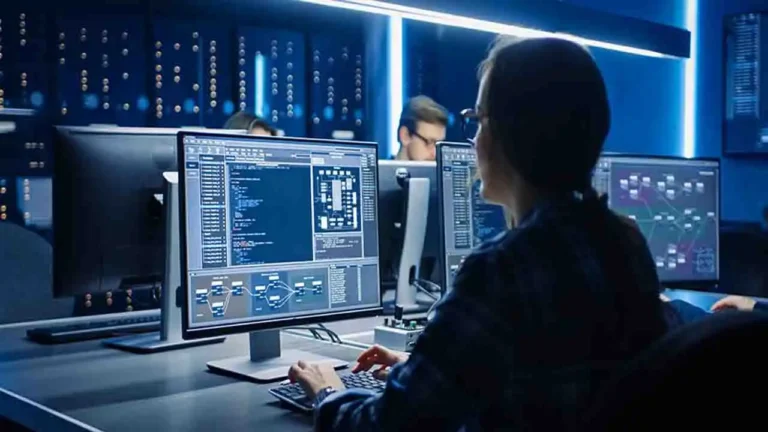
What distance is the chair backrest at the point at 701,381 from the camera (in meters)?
0.64

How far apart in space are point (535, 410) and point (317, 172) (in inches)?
33.5

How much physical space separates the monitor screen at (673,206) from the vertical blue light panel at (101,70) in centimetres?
253

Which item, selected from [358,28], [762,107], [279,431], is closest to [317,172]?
[279,431]

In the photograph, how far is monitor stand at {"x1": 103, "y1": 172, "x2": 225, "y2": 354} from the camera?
6.17ft

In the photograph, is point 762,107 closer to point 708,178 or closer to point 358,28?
point 708,178

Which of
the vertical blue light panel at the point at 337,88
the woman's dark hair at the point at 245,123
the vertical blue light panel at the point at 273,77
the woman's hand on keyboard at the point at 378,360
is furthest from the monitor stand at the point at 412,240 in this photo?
the vertical blue light panel at the point at 337,88

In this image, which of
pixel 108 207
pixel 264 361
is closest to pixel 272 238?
pixel 264 361

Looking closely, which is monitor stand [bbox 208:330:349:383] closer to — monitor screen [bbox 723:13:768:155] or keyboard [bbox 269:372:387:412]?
keyboard [bbox 269:372:387:412]

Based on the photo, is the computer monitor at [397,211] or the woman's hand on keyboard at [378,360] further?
the computer monitor at [397,211]

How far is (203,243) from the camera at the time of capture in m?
1.57

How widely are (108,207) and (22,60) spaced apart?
2213 millimetres

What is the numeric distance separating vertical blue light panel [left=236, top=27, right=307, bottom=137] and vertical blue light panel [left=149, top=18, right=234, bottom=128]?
3.0 inches

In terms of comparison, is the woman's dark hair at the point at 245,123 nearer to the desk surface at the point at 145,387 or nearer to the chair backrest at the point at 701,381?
the desk surface at the point at 145,387

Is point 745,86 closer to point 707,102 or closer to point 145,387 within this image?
point 707,102
